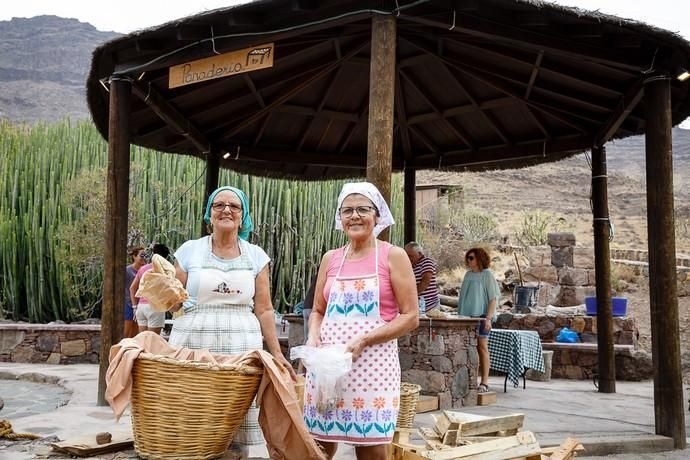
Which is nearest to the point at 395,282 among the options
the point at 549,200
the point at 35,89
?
the point at 549,200

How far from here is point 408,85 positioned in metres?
7.80

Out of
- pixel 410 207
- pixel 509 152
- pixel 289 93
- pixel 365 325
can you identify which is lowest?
pixel 365 325

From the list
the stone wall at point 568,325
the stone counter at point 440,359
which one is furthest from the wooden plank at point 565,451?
the stone wall at point 568,325

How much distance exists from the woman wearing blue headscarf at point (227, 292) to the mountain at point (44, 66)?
47.8 meters

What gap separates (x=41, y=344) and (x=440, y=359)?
617 centimetres

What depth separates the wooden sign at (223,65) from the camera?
530cm

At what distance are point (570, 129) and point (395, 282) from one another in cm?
599

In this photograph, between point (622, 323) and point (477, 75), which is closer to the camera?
point (477, 75)

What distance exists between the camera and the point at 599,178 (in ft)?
25.1

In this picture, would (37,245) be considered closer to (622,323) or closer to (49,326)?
(49,326)

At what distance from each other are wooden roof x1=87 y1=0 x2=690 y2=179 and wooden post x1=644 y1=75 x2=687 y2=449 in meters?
0.50

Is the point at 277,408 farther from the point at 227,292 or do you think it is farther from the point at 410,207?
the point at 410,207

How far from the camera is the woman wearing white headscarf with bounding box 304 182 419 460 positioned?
2689 mm

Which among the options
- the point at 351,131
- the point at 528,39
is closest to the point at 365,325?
the point at 528,39
